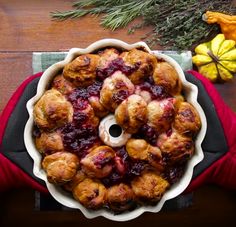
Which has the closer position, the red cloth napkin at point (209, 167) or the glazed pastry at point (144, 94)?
the glazed pastry at point (144, 94)

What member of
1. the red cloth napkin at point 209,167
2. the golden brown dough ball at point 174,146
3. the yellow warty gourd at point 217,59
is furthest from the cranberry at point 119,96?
the yellow warty gourd at point 217,59

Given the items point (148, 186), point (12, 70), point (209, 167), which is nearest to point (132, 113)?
point (148, 186)

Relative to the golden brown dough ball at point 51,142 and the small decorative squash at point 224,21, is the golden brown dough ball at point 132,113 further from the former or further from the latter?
the small decorative squash at point 224,21

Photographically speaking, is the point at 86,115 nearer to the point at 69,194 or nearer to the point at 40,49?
the point at 69,194

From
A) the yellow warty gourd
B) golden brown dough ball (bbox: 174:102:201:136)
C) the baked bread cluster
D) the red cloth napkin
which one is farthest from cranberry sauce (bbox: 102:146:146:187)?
the yellow warty gourd

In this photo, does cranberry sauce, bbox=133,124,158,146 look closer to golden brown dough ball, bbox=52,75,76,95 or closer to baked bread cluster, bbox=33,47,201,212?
baked bread cluster, bbox=33,47,201,212

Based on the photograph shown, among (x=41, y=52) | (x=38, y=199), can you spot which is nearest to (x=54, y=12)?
(x=41, y=52)
